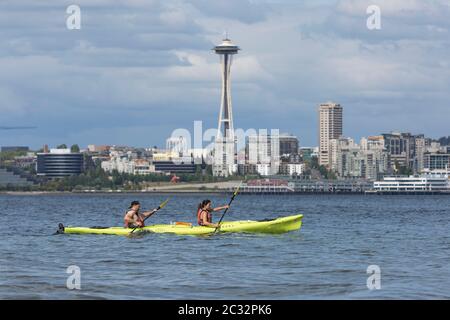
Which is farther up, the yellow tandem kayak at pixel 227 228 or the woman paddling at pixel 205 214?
the woman paddling at pixel 205 214

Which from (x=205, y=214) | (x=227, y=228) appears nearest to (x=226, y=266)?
(x=205, y=214)

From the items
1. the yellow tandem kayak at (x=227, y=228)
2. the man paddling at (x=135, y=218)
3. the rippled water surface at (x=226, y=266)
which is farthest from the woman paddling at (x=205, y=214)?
the man paddling at (x=135, y=218)

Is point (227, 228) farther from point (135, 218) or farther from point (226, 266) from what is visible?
point (226, 266)

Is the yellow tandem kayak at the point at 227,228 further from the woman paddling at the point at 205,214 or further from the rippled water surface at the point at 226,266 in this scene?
the rippled water surface at the point at 226,266

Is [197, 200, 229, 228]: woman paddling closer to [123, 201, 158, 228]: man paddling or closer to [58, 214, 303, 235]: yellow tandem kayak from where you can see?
[58, 214, 303, 235]: yellow tandem kayak

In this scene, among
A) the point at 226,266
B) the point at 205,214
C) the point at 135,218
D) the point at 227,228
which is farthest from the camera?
the point at 227,228

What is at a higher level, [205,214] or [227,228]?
[205,214]

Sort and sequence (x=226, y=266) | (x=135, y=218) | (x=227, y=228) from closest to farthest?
1. (x=226, y=266)
2. (x=135, y=218)
3. (x=227, y=228)

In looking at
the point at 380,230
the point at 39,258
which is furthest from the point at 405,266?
the point at 380,230
